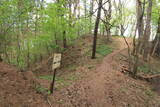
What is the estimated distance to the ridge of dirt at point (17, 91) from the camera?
445 centimetres

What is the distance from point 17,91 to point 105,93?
4.15 m

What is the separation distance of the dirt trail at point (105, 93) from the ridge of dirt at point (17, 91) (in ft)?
2.84

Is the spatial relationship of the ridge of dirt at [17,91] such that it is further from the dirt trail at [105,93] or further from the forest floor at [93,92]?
the dirt trail at [105,93]

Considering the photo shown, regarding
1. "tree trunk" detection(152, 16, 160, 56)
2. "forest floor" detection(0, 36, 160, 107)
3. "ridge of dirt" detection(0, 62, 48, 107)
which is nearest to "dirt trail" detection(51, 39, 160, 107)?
"forest floor" detection(0, 36, 160, 107)

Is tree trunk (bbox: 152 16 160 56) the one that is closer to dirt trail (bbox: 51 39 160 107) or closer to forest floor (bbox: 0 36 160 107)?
forest floor (bbox: 0 36 160 107)

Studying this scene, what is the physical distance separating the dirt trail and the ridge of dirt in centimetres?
87

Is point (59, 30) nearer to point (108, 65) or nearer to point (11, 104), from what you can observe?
point (108, 65)

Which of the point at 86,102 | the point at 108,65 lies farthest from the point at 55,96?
the point at 108,65

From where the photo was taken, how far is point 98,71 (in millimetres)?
9000

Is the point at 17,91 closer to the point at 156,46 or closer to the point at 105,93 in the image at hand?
the point at 105,93

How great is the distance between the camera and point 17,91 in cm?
505

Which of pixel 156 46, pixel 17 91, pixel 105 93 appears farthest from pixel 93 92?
pixel 156 46

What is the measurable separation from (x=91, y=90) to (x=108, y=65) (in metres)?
3.73

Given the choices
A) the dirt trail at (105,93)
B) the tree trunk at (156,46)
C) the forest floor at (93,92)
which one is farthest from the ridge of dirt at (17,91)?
the tree trunk at (156,46)
